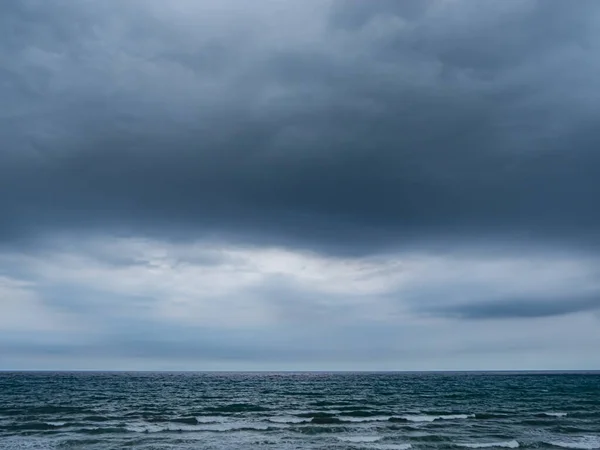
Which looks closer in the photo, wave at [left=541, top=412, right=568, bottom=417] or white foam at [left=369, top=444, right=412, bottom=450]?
white foam at [left=369, top=444, right=412, bottom=450]

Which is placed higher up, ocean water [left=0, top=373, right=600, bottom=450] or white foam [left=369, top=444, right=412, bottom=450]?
ocean water [left=0, top=373, right=600, bottom=450]

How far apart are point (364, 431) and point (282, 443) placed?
8.33 metres

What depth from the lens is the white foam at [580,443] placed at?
1280 inches

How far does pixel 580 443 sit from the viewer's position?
111ft

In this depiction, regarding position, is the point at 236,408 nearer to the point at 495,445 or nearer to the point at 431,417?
the point at 431,417

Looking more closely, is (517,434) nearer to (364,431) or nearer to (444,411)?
(364,431)

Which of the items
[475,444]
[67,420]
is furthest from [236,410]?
[475,444]

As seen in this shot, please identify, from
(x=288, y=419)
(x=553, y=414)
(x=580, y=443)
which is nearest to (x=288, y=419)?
(x=288, y=419)

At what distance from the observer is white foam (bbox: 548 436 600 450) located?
107 ft

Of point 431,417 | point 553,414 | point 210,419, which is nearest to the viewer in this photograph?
point 210,419

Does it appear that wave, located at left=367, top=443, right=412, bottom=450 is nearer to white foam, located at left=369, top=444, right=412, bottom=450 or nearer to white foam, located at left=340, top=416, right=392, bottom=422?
white foam, located at left=369, top=444, right=412, bottom=450

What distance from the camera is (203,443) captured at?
3397 cm

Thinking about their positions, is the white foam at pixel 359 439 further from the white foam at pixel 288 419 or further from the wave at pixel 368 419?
the wave at pixel 368 419

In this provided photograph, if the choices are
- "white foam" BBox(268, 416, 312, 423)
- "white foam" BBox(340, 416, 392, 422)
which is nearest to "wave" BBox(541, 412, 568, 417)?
"white foam" BBox(340, 416, 392, 422)
